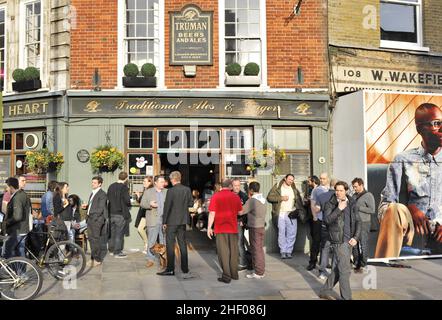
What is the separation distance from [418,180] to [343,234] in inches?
185

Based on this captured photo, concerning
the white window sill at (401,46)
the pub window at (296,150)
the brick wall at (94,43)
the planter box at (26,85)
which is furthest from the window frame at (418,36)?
the planter box at (26,85)

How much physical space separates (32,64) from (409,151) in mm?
9803

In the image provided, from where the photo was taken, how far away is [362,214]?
9602 millimetres

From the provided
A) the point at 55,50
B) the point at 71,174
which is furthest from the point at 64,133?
the point at 55,50

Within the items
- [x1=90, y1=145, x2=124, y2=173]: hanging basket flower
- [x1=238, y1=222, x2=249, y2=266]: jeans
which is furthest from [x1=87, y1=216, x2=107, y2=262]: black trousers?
[x1=238, y1=222, x2=249, y2=266]: jeans

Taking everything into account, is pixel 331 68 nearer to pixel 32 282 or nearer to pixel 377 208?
pixel 377 208

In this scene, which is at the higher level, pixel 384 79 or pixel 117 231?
pixel 384 79

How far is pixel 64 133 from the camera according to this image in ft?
38.7

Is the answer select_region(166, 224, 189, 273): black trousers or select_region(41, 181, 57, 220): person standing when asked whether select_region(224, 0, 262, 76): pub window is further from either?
select_region(41, 181, 57, 220): person standing

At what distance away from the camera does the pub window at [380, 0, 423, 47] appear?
12.9 m

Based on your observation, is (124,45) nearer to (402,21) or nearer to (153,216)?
(153,216)

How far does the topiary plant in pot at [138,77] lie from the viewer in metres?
11.8

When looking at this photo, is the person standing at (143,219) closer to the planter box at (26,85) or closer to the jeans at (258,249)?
the jeans at (258,249)

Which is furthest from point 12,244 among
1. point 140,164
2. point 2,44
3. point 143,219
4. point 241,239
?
point 2,44
